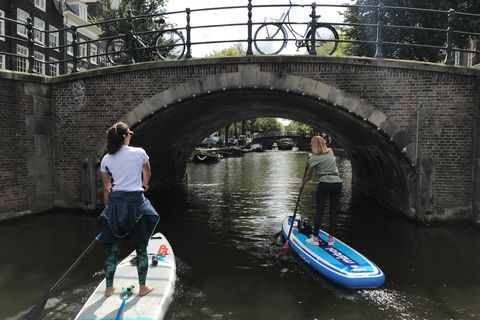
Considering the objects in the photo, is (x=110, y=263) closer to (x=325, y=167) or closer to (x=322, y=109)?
(x=325, y=167)

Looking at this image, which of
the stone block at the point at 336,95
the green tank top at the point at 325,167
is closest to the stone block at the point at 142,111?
the stone block at the point at 336,95

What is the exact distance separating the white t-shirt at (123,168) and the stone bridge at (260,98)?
4.99m

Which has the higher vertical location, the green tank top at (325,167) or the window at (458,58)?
the window at (458,58)

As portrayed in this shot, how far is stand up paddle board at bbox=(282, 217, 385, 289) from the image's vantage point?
4668 millimetres

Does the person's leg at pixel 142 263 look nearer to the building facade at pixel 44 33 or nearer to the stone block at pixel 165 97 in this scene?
the stone block at pixel 165 97

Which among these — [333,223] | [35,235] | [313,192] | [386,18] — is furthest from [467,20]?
[35,235]

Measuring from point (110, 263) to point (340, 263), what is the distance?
3199 mm

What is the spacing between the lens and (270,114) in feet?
48.4

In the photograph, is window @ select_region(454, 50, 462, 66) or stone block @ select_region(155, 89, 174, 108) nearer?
stone block @ select_region(155, 89, 174, 108)

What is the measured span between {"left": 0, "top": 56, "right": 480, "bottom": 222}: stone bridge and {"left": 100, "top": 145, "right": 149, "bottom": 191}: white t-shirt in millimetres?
4991

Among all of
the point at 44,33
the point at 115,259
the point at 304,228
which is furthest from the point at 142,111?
the point at 44,33

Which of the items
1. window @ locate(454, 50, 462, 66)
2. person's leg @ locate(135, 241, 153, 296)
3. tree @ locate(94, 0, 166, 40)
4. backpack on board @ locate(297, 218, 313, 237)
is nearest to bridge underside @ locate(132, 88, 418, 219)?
backpack on board @ locate(297, 218, 313, 237)

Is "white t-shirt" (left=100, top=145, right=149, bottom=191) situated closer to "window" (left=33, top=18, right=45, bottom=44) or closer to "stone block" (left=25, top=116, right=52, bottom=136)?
"stone block" (left=25, top=116, right=52, bottom=136)

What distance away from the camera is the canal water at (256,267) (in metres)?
4.20
